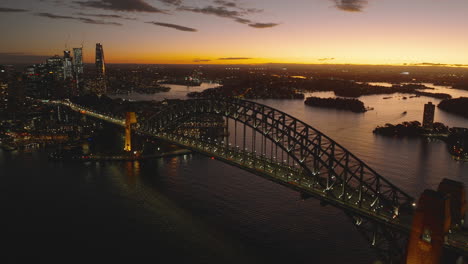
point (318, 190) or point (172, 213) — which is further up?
point (318, 190)

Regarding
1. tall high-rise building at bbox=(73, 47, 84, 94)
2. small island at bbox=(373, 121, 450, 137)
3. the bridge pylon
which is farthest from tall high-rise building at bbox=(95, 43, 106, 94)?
small island at bbox=(373, 121, 450, 137)

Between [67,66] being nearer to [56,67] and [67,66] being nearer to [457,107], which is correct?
[56,67]

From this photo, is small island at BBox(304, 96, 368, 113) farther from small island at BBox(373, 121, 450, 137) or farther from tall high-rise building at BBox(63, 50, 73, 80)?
tall high-rise building at BBox(63, 50, 73, 80)

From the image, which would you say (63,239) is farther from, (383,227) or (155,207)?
(383,227)

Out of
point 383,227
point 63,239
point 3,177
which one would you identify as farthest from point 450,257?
point 3,177

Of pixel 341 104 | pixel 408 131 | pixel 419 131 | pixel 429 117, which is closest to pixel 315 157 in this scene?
pixel 408 131

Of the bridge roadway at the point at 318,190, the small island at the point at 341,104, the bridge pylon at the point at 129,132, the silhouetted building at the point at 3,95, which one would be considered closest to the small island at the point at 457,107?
the small island at the point at 341,104

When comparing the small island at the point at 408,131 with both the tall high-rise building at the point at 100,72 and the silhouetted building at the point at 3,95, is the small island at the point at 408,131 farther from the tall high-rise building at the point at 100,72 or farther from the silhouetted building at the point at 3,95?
the tall high-rise building at the point at 100,72
